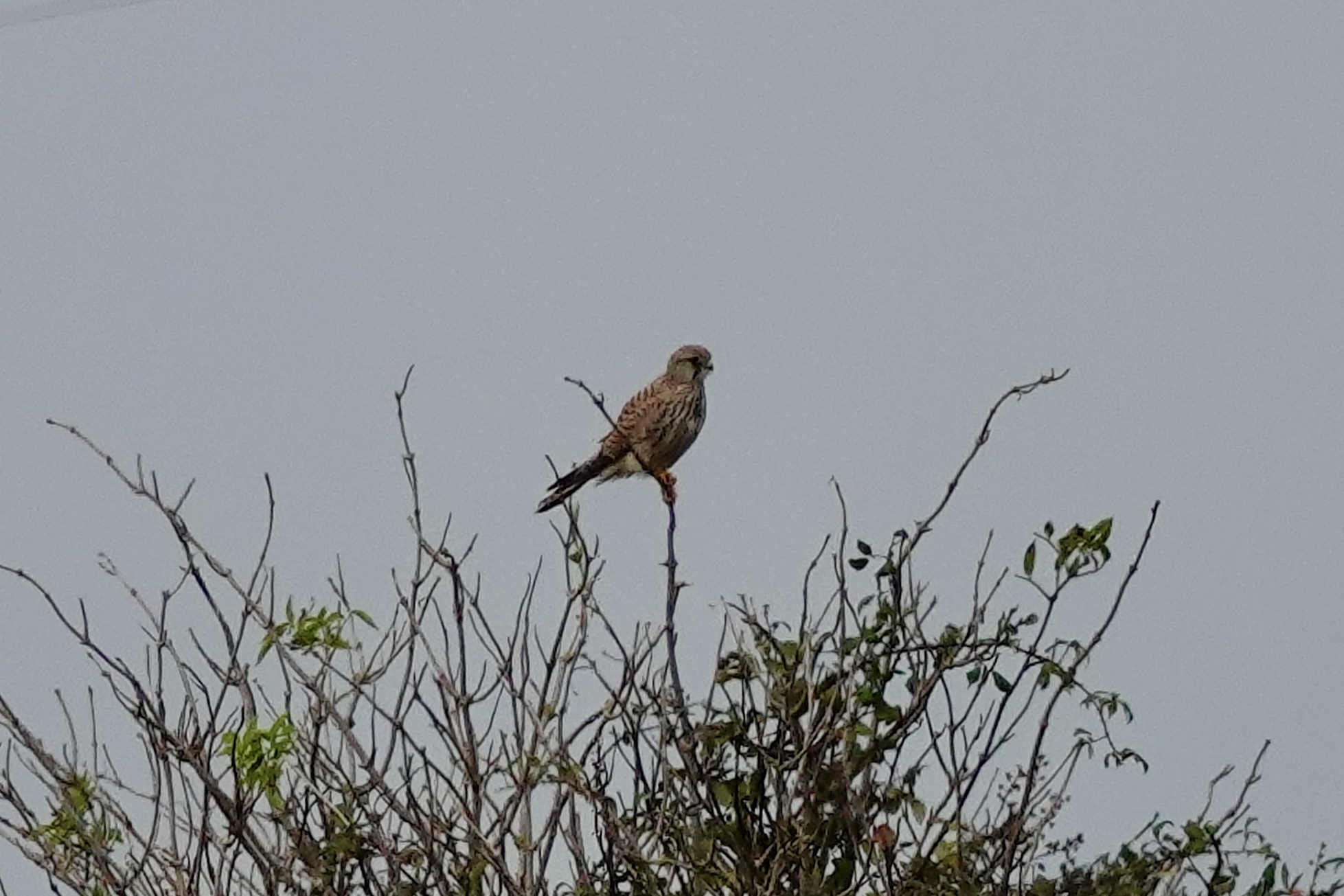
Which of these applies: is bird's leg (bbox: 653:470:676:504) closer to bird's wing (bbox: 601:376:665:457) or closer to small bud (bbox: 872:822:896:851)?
bird's wing (bbox: 601:376:665:457)

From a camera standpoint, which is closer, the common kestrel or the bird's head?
the common kestrel

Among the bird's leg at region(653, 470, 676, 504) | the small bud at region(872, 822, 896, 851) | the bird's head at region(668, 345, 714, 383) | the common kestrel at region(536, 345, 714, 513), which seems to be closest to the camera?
the small bud at region(872, 822, 896, 851)

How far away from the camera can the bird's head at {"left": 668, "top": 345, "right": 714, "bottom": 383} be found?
4.77 meters

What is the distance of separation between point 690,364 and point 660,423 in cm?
22

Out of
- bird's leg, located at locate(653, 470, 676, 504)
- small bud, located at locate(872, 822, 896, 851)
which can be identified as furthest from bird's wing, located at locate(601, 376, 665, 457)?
small bud, located at locate(872, 822, 896, 851)

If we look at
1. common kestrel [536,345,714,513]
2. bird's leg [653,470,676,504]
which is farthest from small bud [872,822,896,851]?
common kestrel [536,345,714,513]

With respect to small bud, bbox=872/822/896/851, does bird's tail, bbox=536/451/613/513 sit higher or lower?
higher

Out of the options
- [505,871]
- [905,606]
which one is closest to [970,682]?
[905,606]

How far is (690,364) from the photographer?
4770mm

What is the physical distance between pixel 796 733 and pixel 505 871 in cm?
33

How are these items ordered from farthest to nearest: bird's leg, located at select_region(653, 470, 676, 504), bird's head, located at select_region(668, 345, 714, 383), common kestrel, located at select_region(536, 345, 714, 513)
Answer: bird's head, located at select_region(668, 345, 714, 383) < common kestrel, located at select_region(536, 345, 714, 513) < bird's leg, located at select_region(653, 470, 676, 504)

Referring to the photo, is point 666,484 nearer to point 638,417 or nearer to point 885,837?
point 638,417

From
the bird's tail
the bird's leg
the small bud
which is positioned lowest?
the small bud

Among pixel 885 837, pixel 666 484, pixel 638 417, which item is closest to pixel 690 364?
pixel 638 417
